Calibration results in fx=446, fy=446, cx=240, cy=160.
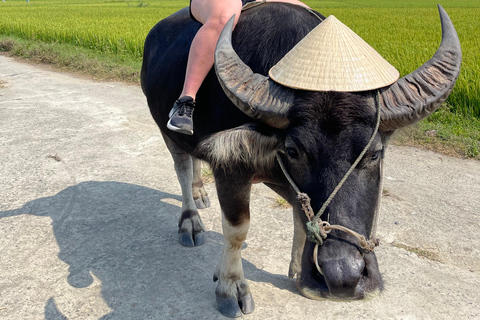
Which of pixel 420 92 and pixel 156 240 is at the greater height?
pixel 420 92

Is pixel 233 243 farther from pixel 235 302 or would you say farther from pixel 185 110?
pixel 185 110

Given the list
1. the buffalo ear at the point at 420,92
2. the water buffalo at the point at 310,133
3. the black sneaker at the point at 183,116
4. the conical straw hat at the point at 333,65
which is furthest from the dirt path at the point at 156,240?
the conical straw hat at the point at 333,65

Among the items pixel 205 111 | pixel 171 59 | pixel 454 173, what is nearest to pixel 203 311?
pixel 205 111

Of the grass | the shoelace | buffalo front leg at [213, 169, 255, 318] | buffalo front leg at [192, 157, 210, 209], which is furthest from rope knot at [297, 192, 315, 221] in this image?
buffalo front leg at [192, 157, 210, 209]

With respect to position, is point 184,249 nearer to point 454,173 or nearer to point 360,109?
point 360,109

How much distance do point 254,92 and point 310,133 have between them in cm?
28

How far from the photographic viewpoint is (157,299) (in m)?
2.43

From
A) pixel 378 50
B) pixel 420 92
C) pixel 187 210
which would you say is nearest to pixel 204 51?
pixel 420 92

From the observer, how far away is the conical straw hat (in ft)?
5.43

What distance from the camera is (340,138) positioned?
163 cm

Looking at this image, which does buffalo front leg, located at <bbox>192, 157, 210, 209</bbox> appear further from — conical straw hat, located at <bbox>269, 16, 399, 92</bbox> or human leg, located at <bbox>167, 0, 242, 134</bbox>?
conical straw hat, located at <bbox>269, 16, 399, 92</bbox>

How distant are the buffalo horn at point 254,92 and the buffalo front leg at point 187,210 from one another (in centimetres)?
146

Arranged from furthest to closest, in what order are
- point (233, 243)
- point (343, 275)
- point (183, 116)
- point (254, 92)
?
point (233, 243), point (183, 116), point (254, 92), point (343, 275)

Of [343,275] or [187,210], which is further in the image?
[187,210]
